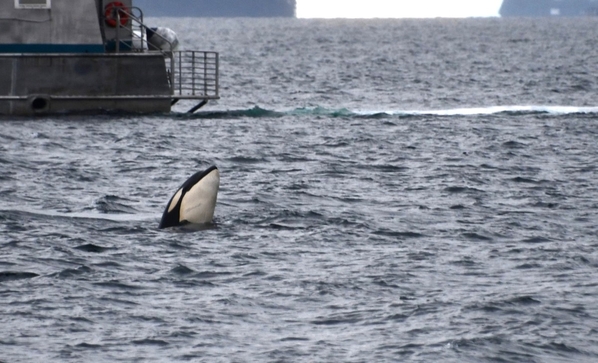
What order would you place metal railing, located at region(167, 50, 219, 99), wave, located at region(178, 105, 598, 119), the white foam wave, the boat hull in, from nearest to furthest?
the boat hull, metal railing, located at region(167, 50, 219, 99), wave, located at region(178, 105, 598, 119), the white foam wave

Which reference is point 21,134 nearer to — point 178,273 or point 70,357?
point 178,273

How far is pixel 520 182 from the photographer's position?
23016mm

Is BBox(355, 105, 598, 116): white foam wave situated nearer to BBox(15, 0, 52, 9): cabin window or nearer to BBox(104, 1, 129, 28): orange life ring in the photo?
BBox(104, 1, 129, 28): orange life ring

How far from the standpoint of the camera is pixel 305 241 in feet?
56.2

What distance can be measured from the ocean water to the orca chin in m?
0.30

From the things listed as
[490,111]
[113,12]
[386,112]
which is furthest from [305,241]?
[490,111]

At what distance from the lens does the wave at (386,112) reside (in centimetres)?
3597

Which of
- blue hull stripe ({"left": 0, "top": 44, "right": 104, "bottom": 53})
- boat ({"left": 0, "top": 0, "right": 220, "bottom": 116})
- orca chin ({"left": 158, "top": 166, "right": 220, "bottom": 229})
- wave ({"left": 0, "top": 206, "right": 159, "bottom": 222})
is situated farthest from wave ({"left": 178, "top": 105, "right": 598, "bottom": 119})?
orca chin ({"left": 158, "top": 166, "right": 220, "bottom": 229})

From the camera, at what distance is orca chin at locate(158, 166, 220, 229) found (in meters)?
18.1

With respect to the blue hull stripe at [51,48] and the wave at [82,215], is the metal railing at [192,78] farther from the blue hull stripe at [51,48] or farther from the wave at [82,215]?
the wave at [82,215]

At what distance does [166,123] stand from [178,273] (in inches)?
697

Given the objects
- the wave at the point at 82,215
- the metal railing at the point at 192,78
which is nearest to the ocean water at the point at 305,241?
the wave at the point at 82,215

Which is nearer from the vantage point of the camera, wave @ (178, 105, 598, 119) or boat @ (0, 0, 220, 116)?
boat @ (0, 0, 220, 116)

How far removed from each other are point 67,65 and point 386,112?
10.8 metres
